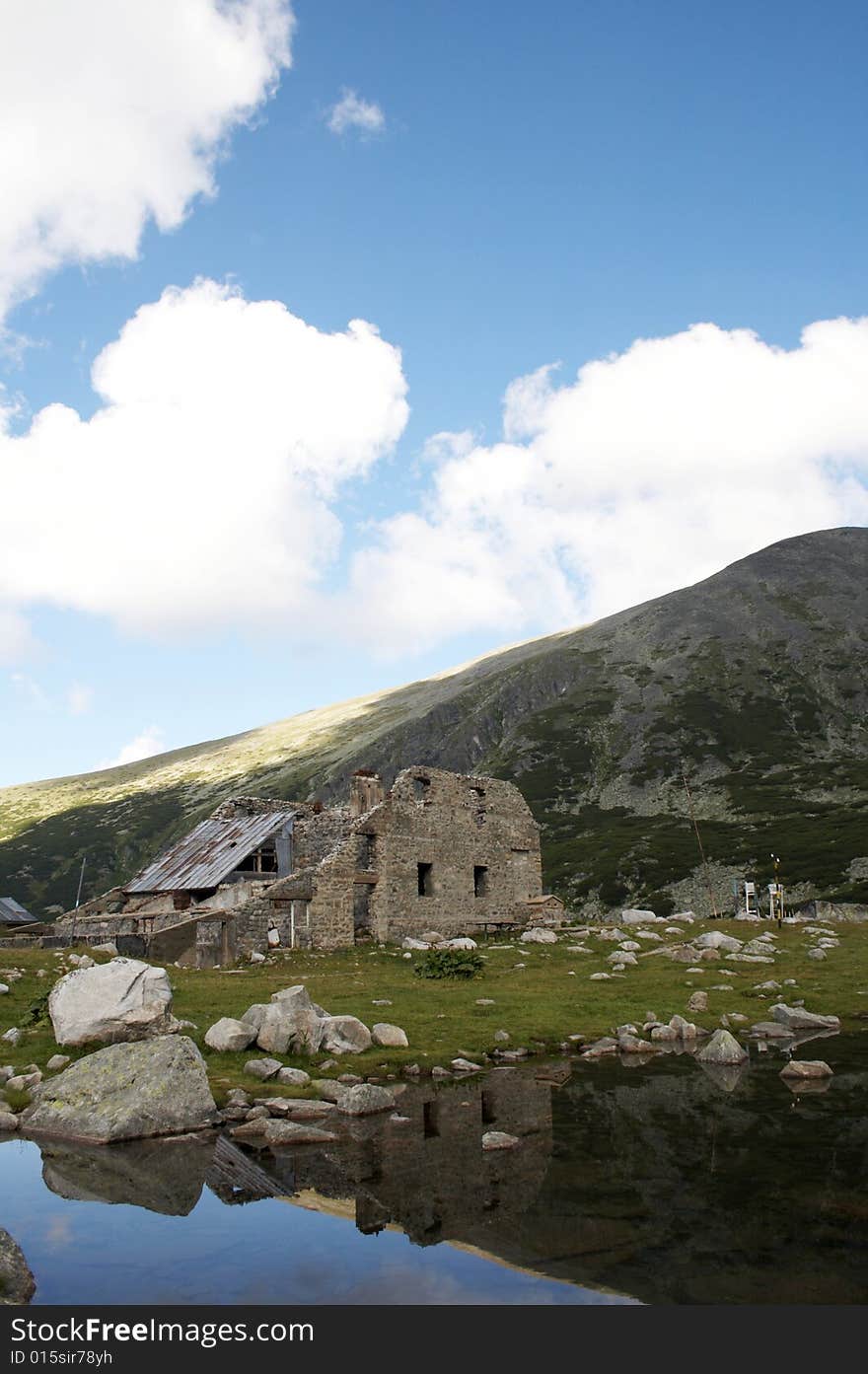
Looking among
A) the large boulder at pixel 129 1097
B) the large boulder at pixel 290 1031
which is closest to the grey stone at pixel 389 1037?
the large boulder at pixel 290 1031

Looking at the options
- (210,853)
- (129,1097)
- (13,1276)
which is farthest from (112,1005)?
(210,853)

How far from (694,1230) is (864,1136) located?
5.63 m

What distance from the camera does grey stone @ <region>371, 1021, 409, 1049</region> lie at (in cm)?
2111

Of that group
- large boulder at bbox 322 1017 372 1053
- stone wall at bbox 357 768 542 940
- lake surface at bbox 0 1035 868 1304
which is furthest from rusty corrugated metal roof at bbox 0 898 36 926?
lake surface at bbox 0 1035 868 1304

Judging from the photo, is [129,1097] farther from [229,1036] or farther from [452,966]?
[452,966]

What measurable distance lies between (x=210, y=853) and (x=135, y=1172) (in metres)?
37.3

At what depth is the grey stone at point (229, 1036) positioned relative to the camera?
1959 cm

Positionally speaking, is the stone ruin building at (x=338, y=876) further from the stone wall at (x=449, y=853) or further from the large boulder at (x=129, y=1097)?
the large boulder at (x=129, y=1097)

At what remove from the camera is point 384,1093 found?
16.9m

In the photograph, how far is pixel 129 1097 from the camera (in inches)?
596

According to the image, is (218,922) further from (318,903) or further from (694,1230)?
(694,1230)

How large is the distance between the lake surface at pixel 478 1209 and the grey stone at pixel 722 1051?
12.3 ft

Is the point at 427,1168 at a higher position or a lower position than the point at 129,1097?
lower

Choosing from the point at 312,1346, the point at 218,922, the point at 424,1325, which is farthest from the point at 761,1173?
the point at 218,922
